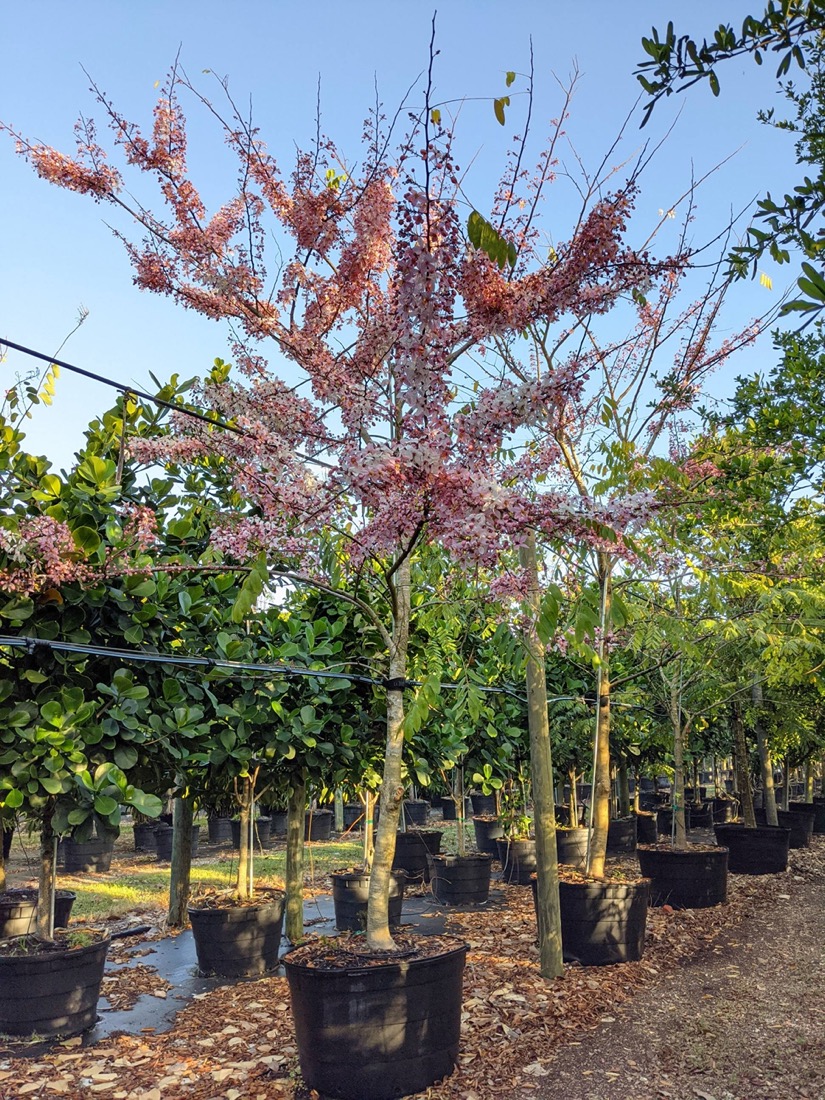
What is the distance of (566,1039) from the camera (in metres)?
4.74

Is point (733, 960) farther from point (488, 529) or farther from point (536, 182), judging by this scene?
point (536, 182)

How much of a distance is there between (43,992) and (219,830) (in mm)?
12404

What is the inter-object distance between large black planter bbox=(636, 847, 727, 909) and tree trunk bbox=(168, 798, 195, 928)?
15.4 ft

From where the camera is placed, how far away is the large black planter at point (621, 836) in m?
13.6

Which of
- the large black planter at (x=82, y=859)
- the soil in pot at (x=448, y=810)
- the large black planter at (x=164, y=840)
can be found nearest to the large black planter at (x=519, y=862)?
the large black planter at (x=164, y=840)

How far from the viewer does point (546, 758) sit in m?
6.18

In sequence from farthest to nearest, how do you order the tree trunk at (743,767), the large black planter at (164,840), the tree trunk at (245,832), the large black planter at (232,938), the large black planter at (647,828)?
the large black planter at (647,828), the large black planter at (164,840), the tree trunk at (743,767), the tree trunk at (245,832), the large black planter at (232,938)

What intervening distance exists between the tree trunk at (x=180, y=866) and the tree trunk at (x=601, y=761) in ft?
12.9

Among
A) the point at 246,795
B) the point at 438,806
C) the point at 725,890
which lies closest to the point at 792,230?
the point at 246,795

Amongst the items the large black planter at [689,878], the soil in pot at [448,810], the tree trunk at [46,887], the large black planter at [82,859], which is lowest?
the soil in pot at [448,810]

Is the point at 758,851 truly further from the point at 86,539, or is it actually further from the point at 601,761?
the point at 86,539

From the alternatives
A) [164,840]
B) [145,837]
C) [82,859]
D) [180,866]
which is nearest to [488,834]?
[164,840]

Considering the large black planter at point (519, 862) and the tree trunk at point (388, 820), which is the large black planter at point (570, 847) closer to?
the large black planter at point (519, 862)

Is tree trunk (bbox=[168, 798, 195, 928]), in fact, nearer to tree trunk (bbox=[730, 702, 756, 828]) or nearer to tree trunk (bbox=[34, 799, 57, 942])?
tree trunk (bbox=[34, 799, 57, 942])
